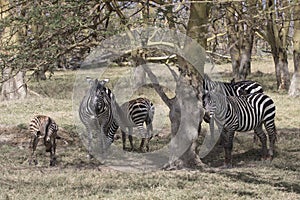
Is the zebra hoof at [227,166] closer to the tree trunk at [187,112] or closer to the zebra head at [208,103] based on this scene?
the tree trunk at [187,112]

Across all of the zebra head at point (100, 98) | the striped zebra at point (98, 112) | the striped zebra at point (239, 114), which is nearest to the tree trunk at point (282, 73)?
the striped zebra at point (239, 114)

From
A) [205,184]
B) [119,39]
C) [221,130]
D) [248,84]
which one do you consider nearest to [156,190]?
[205,184]

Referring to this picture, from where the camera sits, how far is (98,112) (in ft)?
35.5

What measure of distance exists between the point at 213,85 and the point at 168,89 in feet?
13.3

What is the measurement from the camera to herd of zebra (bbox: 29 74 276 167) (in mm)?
9719

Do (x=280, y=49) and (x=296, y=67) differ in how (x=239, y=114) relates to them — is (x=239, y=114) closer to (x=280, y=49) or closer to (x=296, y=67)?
(x=296, y=67)

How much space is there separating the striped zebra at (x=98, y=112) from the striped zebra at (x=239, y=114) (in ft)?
7.65

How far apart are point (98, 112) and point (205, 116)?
6.97ft

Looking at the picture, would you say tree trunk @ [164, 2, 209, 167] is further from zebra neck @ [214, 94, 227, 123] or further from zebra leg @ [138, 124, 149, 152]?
zebra leg @ [138, 124, 149, 152]

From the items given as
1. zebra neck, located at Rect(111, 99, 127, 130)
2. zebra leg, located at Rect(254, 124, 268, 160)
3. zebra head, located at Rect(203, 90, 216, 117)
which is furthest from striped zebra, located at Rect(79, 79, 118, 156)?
zebra leg, located at Rect(254, 124, 268, 160)

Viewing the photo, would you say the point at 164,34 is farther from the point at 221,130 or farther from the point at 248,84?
the point at 248,84

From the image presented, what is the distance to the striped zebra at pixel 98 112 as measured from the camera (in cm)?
1070

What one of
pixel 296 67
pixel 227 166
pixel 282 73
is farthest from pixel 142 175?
pixel 282 73

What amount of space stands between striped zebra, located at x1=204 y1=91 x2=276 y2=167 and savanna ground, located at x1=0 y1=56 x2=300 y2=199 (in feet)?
1.38
